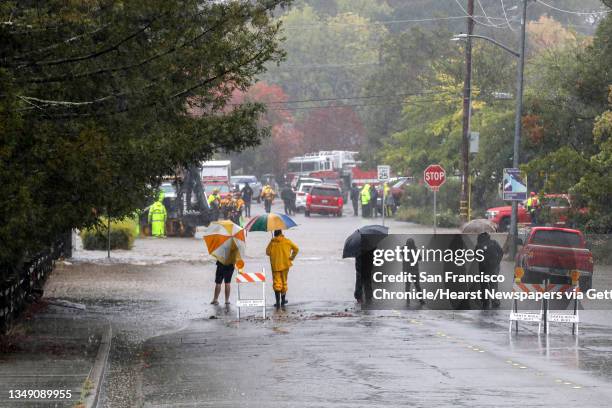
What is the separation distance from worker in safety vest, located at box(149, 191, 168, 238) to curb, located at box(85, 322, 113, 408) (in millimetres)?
26709

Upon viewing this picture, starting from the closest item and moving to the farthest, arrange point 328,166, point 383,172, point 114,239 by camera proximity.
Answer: point 114,239 → point 383,172 → point 328,166

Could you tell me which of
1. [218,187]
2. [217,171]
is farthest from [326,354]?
[217,171]

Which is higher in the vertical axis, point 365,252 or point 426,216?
point 426,216

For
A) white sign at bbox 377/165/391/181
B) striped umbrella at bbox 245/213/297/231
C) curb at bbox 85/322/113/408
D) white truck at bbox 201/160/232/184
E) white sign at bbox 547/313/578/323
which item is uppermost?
white truck at bbox 201/160/232/184

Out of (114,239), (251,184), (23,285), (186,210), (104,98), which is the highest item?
(104,98)

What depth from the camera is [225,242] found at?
24766 mm

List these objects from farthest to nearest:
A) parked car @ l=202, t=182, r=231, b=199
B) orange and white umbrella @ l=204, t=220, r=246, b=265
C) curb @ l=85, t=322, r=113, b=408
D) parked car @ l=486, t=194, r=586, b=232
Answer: parked car @ l=202, t=182, r=231, b=199
parked car @ l=486, t=194, r=586, b=232
orange and white umbrella @ l=204, t=220, r=246, b=265
curb @ l=85, t=322, r=113, b=408

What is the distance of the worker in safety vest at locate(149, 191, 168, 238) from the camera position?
4694cm

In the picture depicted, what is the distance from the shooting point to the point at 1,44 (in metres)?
16.7

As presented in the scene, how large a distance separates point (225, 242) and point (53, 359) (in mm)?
8739

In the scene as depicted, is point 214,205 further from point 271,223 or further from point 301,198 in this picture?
point 271,223

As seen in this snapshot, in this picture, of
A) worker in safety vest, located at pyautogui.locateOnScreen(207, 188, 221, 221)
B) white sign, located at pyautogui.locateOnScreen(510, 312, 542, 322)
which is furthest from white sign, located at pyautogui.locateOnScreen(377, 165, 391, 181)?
white sign, located at pyautogui.locateOnScreen(510, 312, 542, 322)

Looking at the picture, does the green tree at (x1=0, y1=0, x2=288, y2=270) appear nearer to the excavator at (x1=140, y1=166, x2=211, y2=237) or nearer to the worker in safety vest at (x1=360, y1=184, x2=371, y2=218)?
the excavator at (x1=140, y1=166, x2=211, y2=237)

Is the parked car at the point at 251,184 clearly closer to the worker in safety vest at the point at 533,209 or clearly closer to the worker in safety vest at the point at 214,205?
the worker in safety vest at the point at 214,205
